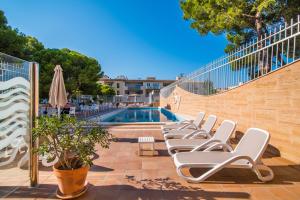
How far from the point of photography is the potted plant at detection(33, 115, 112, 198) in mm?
2943

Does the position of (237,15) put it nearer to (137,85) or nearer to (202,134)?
(202,134)

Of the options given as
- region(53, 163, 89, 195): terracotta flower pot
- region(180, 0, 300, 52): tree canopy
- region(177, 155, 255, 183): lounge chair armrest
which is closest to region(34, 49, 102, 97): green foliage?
region(180, 0, 300, 52): tree canopy

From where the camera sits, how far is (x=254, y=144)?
12.4 ft

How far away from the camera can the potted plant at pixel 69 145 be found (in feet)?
9.66

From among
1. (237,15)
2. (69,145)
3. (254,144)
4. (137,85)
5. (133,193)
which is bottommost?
(133,193)

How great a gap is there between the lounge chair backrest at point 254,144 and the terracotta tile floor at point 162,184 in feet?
1.30

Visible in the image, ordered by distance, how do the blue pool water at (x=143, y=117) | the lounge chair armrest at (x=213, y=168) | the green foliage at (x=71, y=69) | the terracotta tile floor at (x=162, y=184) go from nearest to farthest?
the terracotta tile floor at (x=162, y=184) → the lounge chair armrest at (x=213, y=168) → the blue pool water at (x=143, y=117) → the green foliage at (x=71, y=69)

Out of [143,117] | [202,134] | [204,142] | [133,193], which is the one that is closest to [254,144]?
[204,142]

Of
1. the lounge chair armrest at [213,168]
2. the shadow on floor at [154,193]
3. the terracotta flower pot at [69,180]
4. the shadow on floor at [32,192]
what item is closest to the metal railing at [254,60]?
the lounge chair armrest at [213,168]

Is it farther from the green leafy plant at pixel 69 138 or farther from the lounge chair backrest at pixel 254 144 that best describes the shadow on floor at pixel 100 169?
the lounge chair backrest at pixel 254 144

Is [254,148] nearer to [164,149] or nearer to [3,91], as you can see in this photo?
[164,149]

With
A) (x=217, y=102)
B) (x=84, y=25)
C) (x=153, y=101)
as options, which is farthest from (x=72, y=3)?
(x=153, y=101)

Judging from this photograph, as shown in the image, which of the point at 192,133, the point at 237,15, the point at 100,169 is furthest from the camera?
the point at 237,15

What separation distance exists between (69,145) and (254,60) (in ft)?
18.3
